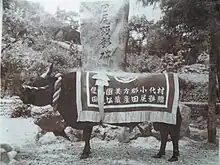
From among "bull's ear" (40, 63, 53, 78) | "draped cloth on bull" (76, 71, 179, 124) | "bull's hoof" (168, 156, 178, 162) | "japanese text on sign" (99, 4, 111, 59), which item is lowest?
"bull's hoof" (168, 156, 178, 162)

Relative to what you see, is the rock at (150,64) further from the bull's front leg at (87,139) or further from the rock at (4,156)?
the rock at (4,156)

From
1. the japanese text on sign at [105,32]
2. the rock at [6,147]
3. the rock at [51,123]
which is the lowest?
the rock at [6,147]

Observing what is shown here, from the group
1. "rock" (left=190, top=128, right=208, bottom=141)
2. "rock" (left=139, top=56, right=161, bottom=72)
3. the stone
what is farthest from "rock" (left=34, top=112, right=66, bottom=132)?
"rock" (left=190, top=128, right=208, bottom=141)

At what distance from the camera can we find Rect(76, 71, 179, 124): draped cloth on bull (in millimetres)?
1461

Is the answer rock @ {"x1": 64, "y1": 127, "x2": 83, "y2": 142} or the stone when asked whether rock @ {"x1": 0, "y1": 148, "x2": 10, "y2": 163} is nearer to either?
rock @ {"x1": 64, "y1": 127, "x2": 83, "y2": 142}

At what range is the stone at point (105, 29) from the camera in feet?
4.83

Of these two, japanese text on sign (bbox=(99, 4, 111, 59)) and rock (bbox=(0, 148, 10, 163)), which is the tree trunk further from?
rock (bbox=(0, 148, 10, 163))

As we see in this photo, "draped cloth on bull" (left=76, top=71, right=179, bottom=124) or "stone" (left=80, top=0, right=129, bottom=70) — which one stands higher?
"stone" (left=80, top=0, right=129, bottom=70)

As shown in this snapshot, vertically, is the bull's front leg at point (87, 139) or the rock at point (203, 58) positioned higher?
the rock at point (203, 58)

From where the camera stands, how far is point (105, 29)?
1.47 meters

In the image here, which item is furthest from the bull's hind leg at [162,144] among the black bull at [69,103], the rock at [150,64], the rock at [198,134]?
the rock at [150,64]

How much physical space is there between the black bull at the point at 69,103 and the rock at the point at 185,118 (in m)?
0.01

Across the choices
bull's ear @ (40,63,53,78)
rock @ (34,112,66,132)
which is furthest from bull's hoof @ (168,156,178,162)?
bull's ear @ (40,63,53,78)

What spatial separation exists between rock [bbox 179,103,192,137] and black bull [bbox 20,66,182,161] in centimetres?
1
